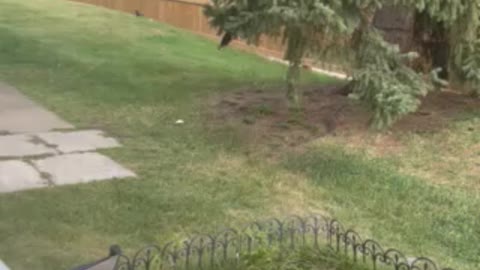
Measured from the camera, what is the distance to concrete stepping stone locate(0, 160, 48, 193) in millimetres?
5810

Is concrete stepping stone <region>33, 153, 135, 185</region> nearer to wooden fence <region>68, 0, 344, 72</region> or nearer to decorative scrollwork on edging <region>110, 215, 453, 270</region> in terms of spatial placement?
decorative scrollwork on edging <region>110, 215, 453, 270</region>

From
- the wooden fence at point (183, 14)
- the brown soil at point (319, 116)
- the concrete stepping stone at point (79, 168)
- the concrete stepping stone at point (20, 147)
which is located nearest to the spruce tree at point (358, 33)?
the brown soil at point (319, 116)

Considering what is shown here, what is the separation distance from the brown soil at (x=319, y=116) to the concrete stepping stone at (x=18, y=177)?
1969mm

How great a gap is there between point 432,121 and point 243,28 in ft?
6.80

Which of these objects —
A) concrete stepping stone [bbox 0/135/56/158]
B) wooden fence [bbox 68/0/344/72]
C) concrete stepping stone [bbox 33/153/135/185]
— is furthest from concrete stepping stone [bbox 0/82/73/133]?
wooden fence [bbox 68/0/344/72]

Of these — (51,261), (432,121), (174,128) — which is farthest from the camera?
(174,128)

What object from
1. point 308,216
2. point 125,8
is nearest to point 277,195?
point 308,216

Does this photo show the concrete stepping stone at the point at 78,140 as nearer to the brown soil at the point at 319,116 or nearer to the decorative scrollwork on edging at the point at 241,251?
the brown soil at the point at 319,116

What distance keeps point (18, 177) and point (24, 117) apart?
6.73 feet

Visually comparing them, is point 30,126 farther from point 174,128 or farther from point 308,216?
point 308,216

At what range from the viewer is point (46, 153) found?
6637 mm

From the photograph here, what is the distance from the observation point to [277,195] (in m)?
5.82

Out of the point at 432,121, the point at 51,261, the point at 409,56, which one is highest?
the point at 409,56

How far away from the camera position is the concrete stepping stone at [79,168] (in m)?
6.07
